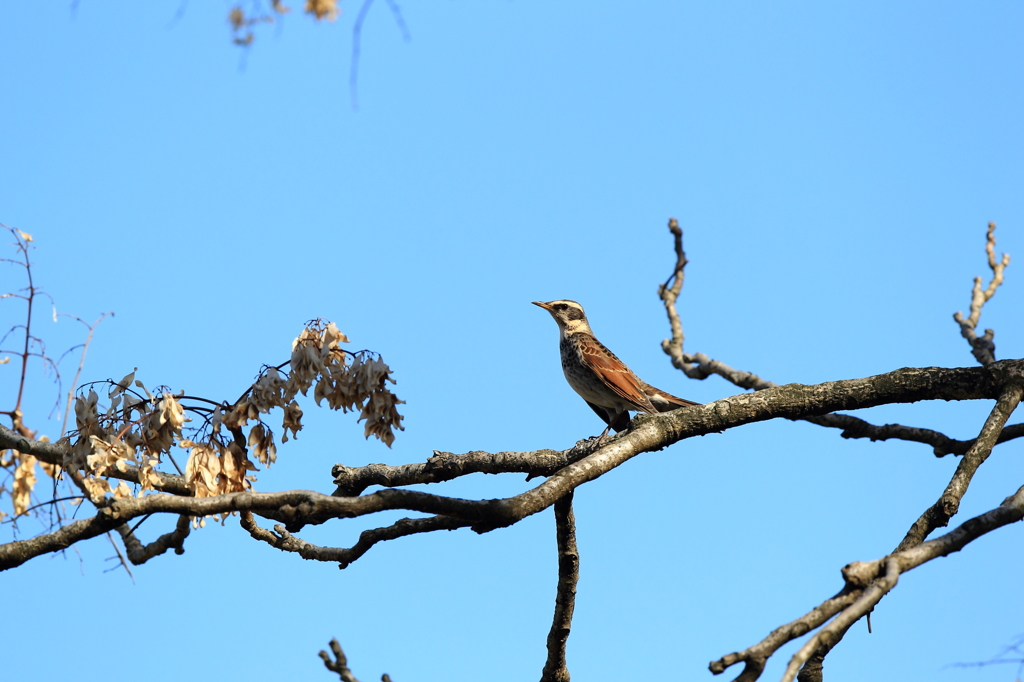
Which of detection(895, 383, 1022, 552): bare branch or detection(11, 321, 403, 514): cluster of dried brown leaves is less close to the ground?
detection(11, 321, 403, 514): cluster of dried brown leaves

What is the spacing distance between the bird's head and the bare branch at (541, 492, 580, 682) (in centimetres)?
440

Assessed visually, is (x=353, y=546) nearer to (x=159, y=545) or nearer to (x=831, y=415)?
(x=159, y=545)

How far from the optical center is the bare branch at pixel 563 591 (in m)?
5.28

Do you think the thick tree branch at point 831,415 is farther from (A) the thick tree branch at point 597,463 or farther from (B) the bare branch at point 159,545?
(B) the bare branch at point 159,545

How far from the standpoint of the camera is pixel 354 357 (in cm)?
475

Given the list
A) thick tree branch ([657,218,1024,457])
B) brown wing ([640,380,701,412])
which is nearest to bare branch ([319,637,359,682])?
thick tree branch ([657,218,1024,457])

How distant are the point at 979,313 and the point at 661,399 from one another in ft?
11.4

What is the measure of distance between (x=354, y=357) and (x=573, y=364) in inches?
167

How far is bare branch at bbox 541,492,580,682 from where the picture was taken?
5.28 metres

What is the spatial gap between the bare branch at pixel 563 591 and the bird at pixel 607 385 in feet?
9.25

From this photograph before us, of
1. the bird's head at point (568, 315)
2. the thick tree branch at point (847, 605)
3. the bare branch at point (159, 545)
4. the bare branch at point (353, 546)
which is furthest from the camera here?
the bird's head at point (568, 315)

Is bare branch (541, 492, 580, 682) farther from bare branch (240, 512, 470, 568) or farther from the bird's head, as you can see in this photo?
the bird's head

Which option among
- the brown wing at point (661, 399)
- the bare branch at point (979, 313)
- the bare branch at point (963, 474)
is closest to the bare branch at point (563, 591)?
the bare branch at point (963, 474)

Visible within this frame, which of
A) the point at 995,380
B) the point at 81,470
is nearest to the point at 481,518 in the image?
the point at 81,470
